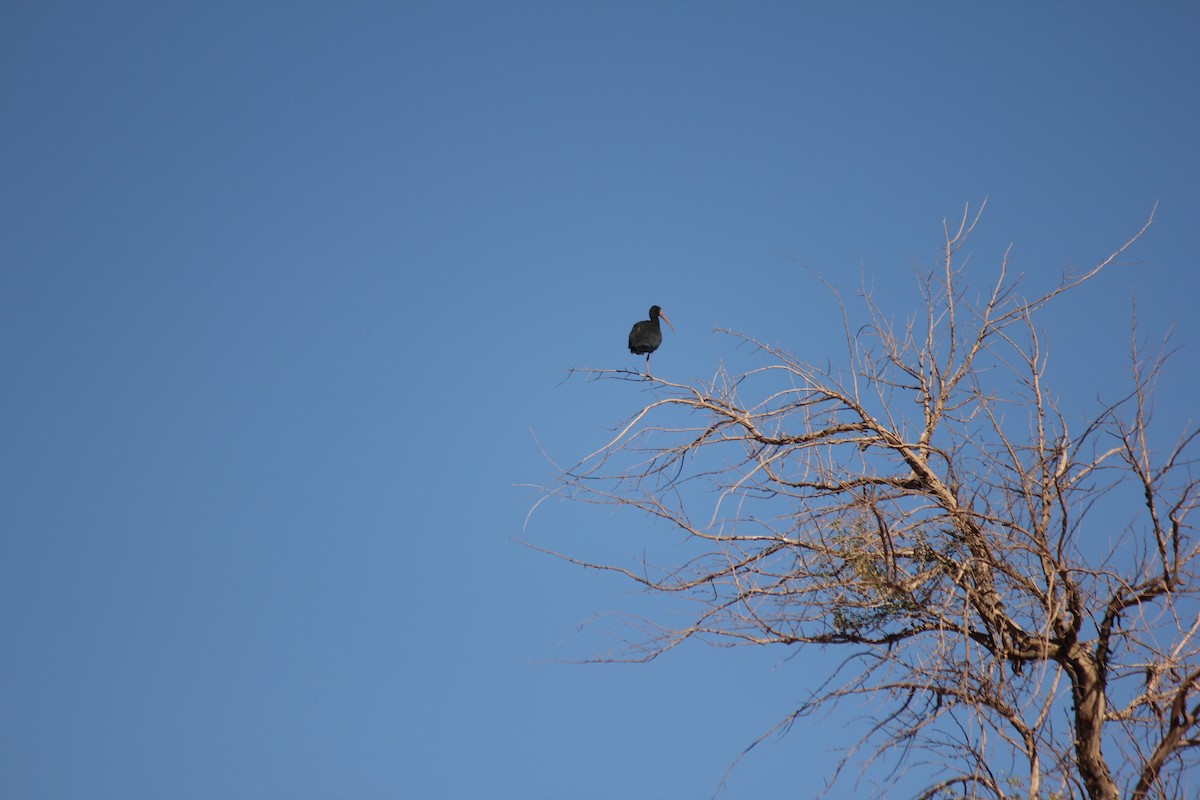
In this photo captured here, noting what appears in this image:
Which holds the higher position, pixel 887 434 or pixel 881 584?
pixel 887 434

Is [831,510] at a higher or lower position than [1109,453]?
lower

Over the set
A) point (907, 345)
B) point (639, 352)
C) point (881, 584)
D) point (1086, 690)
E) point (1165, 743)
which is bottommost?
point (1165, 743)

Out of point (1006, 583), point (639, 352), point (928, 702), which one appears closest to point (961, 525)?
point (1006, 583)

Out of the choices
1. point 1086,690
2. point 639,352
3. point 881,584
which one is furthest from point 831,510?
point 639,352

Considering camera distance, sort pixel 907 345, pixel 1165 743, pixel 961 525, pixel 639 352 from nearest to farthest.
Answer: pixel 1165 743 → pixel 961 525 → pixel 907 345 → pixel 639 352

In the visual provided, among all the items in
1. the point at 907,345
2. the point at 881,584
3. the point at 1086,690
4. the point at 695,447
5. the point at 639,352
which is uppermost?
the point at 639,352

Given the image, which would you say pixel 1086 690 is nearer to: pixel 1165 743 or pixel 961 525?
pixel 1165 743

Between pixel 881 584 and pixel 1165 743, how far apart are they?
1.18 m

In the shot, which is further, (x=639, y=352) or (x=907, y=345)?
(x=639, y=352)

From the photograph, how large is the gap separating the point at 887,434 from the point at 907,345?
0.65m

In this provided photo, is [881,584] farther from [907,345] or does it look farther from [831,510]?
[907,345]

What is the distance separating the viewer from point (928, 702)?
4.91 m

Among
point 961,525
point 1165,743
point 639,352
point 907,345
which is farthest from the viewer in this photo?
point 639,352

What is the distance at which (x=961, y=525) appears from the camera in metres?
4.90
